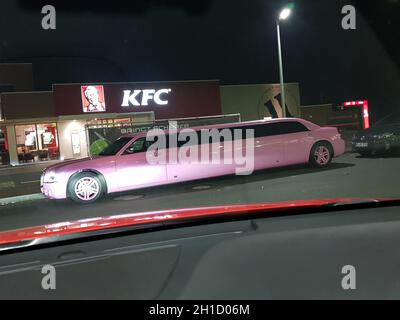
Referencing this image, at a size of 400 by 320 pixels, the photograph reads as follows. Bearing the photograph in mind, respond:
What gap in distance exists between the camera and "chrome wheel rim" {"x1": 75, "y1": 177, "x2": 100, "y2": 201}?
10328mm

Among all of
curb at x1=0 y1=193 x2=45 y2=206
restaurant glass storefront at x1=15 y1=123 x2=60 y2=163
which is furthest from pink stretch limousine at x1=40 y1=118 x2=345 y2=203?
restaurant glass storefront at x1=15 y1=123 x2=60 y2=163

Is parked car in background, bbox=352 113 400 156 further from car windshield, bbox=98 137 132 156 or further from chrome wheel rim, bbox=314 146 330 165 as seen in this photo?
car windshield, bbox=98 137 132 156

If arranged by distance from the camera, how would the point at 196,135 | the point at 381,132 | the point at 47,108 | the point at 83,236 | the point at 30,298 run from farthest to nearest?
the point at 47,108, the point at 381,132, the point at 196,135, the point at 83,236, the point at 30,298

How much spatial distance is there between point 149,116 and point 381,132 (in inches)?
645

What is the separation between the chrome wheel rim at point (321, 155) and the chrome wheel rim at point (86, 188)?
5.88m

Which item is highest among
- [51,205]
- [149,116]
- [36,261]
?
[149,116]

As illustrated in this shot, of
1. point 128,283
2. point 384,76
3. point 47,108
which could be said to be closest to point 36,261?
point 128,283

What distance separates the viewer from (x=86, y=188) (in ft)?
34.0

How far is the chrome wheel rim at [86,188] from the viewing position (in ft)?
33.9

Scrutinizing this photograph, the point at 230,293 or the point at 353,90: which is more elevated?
the point at 353,90

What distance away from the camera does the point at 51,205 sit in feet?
35.5

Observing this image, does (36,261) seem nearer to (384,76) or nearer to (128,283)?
(128,283)

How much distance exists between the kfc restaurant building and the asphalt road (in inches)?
592

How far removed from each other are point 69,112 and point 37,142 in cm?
269
